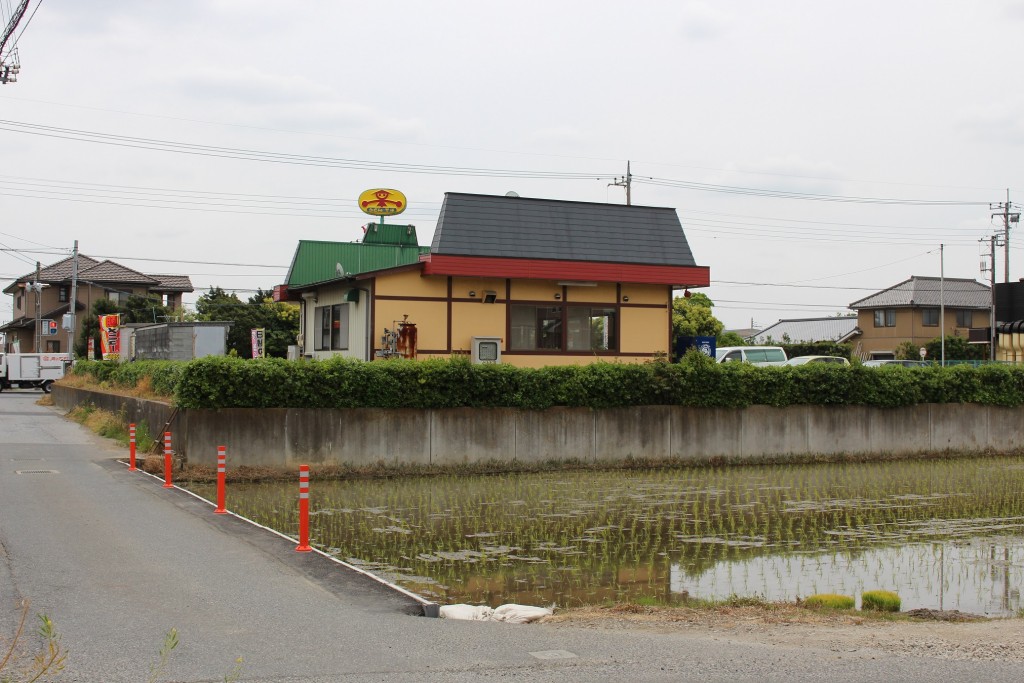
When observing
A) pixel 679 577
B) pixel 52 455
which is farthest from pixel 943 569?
pixel 52 455

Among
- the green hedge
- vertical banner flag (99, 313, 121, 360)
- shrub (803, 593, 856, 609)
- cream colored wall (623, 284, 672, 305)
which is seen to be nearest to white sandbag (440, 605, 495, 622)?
shrub (803, 593, 856, 609)

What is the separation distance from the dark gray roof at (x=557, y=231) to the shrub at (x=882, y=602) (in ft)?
55.9

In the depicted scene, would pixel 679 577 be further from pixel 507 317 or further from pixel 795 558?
pixel 507 317

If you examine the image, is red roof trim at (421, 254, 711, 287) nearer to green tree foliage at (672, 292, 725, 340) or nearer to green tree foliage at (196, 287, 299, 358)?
green tree foliage at (196, 287, 299, 358)

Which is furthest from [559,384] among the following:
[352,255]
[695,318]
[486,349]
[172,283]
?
[172,283]

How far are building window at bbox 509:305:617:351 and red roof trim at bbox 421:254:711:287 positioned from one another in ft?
3.42

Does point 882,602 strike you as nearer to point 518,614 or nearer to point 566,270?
point 518,614

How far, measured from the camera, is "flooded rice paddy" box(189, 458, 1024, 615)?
10.3 m

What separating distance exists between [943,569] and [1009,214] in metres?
54.2

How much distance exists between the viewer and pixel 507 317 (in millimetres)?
25781

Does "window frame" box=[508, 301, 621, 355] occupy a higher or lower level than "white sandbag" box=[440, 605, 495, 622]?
higher

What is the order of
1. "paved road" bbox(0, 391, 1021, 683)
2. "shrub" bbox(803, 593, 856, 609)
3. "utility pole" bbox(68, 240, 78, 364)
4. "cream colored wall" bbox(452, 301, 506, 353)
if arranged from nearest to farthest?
"paved road" bbox(0, 391, 1021, 683)
"shrub" bbox(803, 593, 856, 609)
"cream colored wall" bbox(452, 301, 506, 353)
"utility pole" bbox(68, 240, 78, 364)

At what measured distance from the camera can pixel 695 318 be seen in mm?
62906

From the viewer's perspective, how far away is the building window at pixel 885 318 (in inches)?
2549
